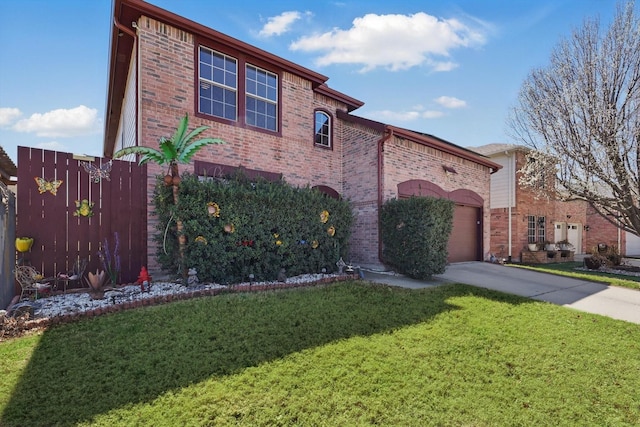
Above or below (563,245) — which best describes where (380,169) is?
above

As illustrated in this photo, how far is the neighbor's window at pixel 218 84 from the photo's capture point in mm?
8625

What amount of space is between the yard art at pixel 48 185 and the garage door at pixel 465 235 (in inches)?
458

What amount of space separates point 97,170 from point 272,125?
16.6ft

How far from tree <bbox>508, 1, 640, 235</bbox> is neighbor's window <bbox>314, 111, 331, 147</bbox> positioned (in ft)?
27.6

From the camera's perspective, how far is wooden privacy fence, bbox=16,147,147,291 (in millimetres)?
5633

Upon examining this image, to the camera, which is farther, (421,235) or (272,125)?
(272,125)

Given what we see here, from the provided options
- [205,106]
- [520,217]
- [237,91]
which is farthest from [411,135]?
[520,217]

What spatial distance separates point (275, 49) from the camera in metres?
9.67

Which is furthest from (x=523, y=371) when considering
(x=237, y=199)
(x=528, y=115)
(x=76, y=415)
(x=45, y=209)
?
(x=528, y=115)

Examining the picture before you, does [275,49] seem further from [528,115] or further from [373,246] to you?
[528,115]

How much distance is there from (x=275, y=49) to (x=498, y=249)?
13413 mm

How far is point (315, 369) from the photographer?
3240mm

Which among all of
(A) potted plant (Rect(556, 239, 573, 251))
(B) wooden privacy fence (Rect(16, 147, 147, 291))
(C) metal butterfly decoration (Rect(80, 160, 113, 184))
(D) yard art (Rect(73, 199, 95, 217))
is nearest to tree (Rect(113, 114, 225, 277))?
(C) metal butterfly decoration (Rect(80, 160, 113, 184))

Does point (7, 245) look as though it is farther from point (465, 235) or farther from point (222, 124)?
point (465, 235)
